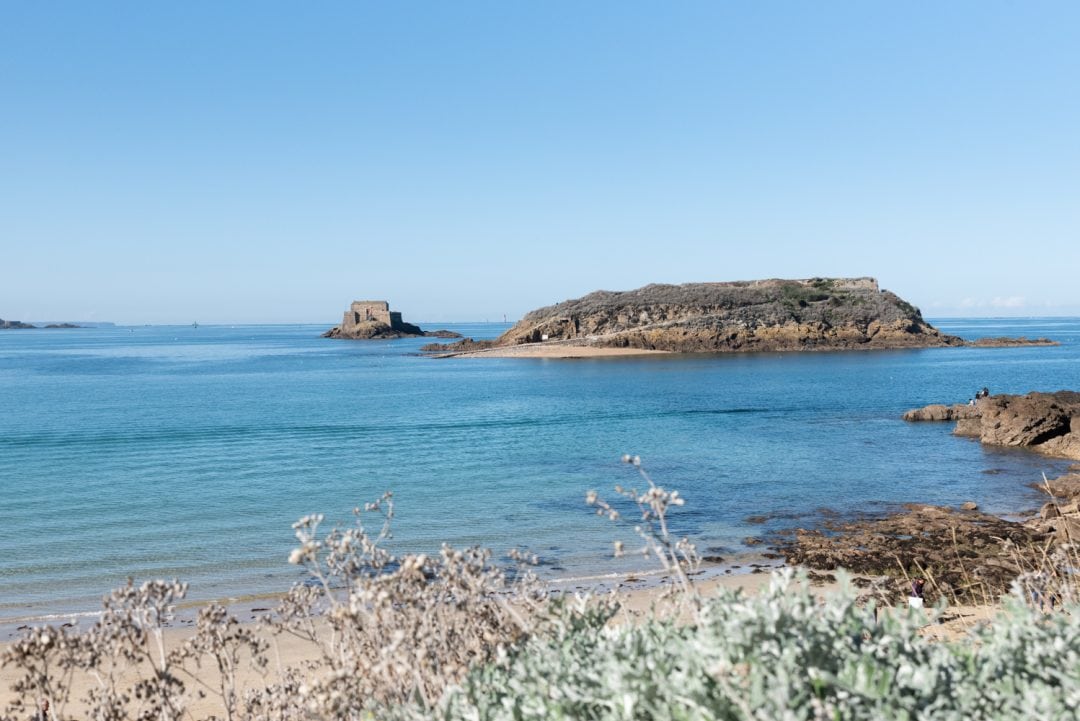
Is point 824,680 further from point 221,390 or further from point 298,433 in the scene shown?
point 221,390

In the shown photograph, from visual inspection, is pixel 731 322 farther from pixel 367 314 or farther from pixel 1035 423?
pixel 367 314

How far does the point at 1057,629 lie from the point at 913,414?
35.6 meters

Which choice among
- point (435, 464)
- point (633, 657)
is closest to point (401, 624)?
point (633, 657)

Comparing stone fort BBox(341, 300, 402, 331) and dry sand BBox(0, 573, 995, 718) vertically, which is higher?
stone fort BBox(341, 300, 402, 331)

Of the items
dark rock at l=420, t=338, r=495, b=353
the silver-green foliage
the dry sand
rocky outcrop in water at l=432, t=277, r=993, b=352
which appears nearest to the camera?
the silver-green foliage

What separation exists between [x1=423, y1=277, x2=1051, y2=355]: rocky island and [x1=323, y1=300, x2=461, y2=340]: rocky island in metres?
46.1

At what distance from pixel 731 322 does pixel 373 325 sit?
77875 millimetres

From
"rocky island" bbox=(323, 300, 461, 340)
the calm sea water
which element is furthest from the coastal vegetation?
"rocky island" bbox=(323, 300, 461, 340)

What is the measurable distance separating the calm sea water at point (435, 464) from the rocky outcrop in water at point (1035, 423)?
Answer: 3.56 ft

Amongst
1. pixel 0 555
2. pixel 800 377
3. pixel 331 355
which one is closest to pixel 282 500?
pixel 0 555

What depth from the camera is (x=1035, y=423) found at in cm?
2764

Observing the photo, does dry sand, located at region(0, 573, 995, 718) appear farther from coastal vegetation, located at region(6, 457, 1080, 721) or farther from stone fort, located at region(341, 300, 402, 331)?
stone fort, located at region(341, 300, 402, 331)

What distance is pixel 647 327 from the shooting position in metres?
90.8

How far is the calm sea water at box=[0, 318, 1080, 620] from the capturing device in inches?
639
